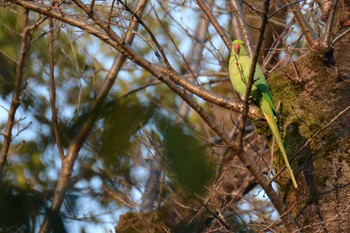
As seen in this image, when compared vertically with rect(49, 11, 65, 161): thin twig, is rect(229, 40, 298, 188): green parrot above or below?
above

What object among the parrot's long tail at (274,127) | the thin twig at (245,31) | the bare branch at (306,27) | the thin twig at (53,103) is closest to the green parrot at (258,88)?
the parrot's long tail at (274,127)

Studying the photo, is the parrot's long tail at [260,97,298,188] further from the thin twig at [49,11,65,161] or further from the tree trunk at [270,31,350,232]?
the thin twig at [49,11,65,161]

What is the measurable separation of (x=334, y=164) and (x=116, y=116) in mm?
3092

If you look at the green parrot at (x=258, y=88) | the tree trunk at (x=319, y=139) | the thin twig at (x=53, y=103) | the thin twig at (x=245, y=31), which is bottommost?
the thin twig at (x=53, y=103)

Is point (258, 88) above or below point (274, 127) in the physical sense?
above

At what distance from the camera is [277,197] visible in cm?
407

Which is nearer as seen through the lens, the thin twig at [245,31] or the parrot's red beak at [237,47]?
the thin twig at [245,31]

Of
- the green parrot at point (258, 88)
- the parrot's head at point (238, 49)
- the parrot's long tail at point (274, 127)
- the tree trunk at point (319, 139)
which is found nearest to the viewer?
the tree trunk at point (319, 139)

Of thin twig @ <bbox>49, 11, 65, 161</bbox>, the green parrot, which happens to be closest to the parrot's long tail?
the green parrot

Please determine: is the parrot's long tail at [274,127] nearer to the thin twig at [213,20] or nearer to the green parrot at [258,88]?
the green parrot at [258,88]

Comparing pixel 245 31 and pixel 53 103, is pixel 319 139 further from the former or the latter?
pixel 53 103

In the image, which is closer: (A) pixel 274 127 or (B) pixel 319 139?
(B) pixel 319 139

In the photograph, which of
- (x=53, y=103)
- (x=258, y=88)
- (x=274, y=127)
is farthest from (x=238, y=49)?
(x=53, y=103)

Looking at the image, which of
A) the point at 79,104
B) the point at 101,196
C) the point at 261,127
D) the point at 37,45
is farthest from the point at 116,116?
the point at 261,127
